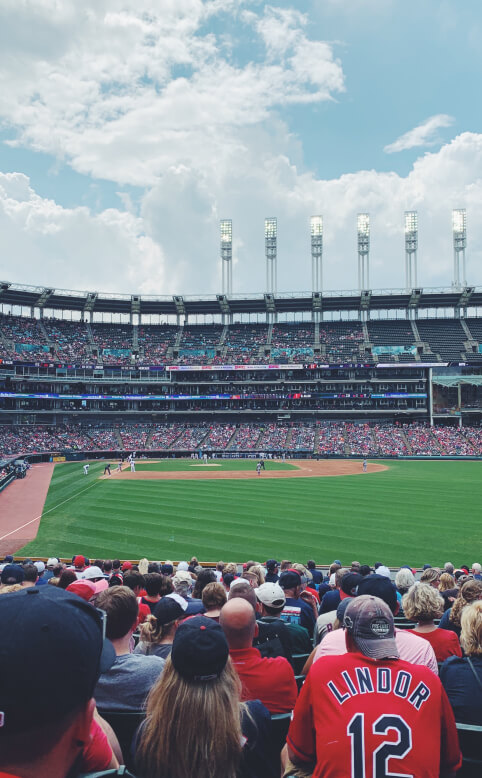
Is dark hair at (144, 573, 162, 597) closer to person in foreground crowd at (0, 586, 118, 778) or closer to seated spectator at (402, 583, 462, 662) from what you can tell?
seated spectator at (402, 583, 462, 662)

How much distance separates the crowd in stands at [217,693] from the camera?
1.78 metres

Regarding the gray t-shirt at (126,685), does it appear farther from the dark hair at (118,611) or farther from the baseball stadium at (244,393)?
the baseball stadium at (244,393)

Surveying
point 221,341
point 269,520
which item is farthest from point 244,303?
point 269,520

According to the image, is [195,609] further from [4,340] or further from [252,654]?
[4,340]

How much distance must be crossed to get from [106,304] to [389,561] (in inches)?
3007

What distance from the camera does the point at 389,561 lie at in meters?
17.5

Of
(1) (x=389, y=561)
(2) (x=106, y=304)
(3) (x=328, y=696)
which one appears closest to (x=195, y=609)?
(3) (x=328, y=696)

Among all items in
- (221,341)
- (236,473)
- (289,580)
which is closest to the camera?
(289,580)

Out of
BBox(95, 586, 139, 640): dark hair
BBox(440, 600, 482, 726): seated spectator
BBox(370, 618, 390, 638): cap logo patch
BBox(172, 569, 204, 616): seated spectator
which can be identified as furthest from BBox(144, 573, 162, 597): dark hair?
BBox(370, 618, 390, 638): cap logo patch

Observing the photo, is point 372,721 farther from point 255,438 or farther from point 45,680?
point 255,438

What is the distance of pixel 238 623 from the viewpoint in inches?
148

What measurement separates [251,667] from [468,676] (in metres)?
1.68

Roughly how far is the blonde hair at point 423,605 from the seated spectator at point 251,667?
203cm

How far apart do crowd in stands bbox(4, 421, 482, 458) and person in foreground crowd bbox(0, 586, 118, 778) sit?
63416 millimetres
